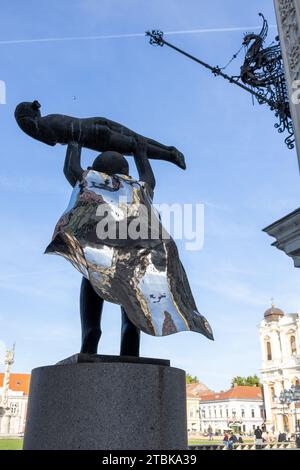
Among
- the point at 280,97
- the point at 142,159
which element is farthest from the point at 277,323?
the point at 142,159

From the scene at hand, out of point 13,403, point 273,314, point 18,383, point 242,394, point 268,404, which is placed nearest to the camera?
point 268,404

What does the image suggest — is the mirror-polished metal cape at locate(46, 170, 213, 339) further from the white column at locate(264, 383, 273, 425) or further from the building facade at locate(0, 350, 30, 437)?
the white column at locate(264, 383, 273, 425)

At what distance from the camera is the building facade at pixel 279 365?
53.9 metres

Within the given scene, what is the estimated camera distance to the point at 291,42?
6.51 meters

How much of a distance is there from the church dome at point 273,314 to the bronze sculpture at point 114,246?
66.3 metres

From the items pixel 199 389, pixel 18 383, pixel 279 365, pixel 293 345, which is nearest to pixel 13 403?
pixel 18 383

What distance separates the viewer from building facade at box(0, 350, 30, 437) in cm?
5144

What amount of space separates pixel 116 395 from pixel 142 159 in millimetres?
2265

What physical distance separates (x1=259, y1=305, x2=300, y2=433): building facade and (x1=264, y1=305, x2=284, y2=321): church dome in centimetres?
169

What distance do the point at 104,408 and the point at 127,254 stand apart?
1.12 metres

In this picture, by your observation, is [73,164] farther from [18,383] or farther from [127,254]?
[18,383]

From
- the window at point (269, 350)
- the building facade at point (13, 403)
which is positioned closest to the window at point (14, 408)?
the building facade at point (13, 403)
